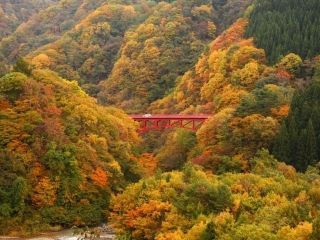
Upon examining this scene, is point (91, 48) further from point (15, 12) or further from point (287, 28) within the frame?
point (15, 12)

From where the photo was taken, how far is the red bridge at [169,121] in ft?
235

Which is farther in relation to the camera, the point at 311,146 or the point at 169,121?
the point at 169,121

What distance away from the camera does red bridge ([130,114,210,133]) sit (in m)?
71.8

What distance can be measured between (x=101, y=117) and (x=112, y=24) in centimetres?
7071

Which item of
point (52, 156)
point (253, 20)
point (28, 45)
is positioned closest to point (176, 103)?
point (253, 20)

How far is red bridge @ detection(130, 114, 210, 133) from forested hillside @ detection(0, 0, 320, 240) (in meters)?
0.96

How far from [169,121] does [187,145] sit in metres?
10.3

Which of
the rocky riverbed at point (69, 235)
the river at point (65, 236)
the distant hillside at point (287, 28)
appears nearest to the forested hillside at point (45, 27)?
the distant hillside at point (287, 28)

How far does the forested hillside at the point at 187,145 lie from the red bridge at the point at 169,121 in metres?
0.96

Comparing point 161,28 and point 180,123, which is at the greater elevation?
point 161,28

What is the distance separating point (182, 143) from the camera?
65875mm

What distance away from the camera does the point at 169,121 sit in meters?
75.4

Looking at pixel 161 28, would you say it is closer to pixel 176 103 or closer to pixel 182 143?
pixel 176 103

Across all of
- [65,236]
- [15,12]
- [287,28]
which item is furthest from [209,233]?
[15,12]
